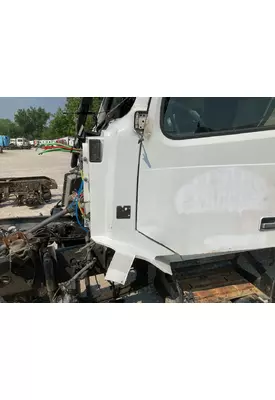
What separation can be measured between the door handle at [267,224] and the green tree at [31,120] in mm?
65167

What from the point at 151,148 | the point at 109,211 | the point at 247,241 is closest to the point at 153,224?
the point at 109,211

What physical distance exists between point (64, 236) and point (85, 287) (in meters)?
0.66

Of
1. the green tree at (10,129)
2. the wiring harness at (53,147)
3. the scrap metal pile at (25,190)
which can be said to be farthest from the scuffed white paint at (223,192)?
the green tree at (10,129)

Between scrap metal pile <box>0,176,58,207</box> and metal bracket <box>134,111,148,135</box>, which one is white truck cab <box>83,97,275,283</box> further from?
scrap metal pile <box>0,176,58,207</box>

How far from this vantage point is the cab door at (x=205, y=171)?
2064 mm

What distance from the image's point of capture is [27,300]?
2652 millimetres

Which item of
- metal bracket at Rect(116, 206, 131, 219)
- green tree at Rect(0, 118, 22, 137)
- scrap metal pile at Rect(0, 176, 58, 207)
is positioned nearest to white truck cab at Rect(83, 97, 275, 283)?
metal bracket at Rect(116, 206, 131, 219)

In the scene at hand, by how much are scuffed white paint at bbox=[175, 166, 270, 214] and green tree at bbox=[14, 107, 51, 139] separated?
6503 centimetres

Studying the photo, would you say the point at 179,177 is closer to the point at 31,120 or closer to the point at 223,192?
the point at 223,192

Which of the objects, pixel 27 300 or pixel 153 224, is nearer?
pixel 153 224

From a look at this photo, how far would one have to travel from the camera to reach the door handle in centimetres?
230

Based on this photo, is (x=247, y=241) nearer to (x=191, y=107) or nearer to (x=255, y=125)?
(x=255, y=125)

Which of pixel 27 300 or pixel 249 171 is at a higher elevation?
pixel 249 171

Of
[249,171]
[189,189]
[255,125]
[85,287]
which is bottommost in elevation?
[85,287]
